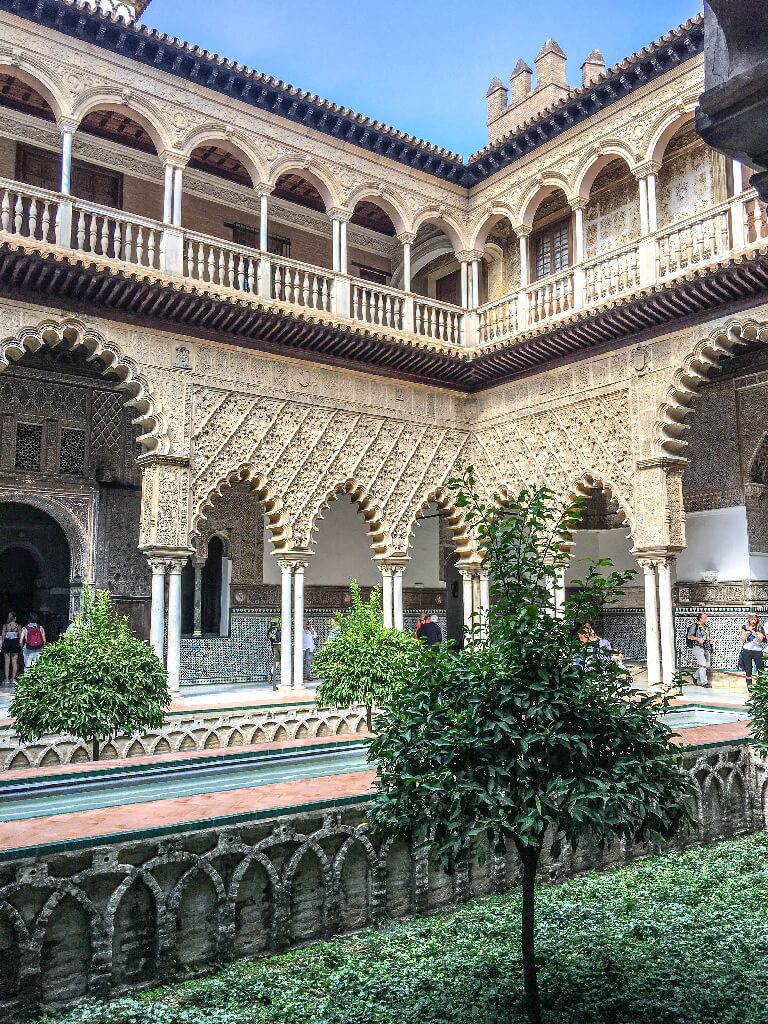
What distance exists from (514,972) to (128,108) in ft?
34.8

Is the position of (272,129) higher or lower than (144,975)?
higher

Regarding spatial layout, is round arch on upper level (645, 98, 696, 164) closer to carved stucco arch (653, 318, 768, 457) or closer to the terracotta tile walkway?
carved stucco arch (653, 318, 768, 457)

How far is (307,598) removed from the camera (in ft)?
47.1

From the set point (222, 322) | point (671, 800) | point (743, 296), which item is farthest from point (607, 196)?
point (671, 800)

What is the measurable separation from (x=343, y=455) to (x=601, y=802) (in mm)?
9457

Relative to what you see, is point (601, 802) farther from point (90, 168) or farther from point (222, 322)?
point (90, 168)

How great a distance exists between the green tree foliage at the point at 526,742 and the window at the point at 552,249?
Result: 1128cm

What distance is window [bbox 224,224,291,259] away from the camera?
529 inches

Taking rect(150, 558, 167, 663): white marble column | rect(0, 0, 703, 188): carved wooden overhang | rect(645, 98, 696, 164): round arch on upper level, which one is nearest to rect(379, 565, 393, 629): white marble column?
rect(150, 558, 167, 663): white marble column

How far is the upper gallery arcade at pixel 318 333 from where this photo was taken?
10.1 m

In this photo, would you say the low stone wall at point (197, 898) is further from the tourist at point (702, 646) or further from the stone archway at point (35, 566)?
the stone archway at point (35, 566)

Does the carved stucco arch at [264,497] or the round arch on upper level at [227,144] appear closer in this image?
the carved stucco arch at [264,497]

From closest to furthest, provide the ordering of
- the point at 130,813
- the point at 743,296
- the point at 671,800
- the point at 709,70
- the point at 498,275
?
the point at 709,70 < the point at 671,800 < the point at 130,813 < the point at 743,296 < the point at 498,275

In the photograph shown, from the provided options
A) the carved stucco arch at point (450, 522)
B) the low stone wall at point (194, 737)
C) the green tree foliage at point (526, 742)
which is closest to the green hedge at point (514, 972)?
the green tree foliage at point (526, 742)
